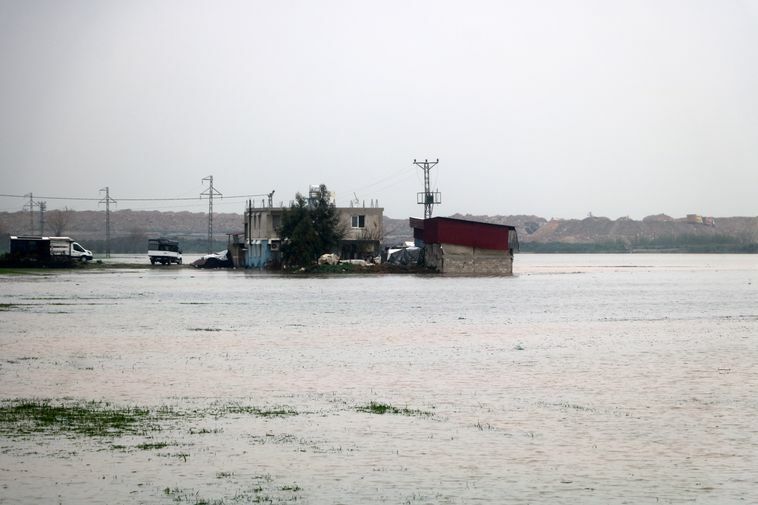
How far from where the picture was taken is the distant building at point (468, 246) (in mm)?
80188

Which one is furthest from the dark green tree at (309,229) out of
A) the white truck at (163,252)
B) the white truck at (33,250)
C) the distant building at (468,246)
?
the white truck at (163,252)

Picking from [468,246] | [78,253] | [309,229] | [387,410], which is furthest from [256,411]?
Answer: [78,253]

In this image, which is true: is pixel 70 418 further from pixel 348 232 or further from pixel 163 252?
pixel 163 252

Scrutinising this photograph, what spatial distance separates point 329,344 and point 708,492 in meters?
19.1

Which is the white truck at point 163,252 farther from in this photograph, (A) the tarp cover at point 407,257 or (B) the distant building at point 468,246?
(B) the distant building at point 468,246

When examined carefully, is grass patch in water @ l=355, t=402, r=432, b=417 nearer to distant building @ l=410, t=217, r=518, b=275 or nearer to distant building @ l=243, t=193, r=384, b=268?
distant building @ l=410, t=217, r=518, b=275

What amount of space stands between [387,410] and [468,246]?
64678 millimetres

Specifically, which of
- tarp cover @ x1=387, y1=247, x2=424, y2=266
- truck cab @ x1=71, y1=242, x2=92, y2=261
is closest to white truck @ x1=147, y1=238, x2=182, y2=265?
truck cab @ x1=71, y1=242, x2=92, y2=261

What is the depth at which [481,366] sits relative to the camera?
25562mm

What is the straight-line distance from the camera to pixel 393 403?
1964cm

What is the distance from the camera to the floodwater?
13305 mm

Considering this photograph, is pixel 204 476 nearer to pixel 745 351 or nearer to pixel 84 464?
pixel 84 464

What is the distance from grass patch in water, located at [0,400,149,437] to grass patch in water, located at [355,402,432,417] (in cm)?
374

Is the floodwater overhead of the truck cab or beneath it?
A: beneath
